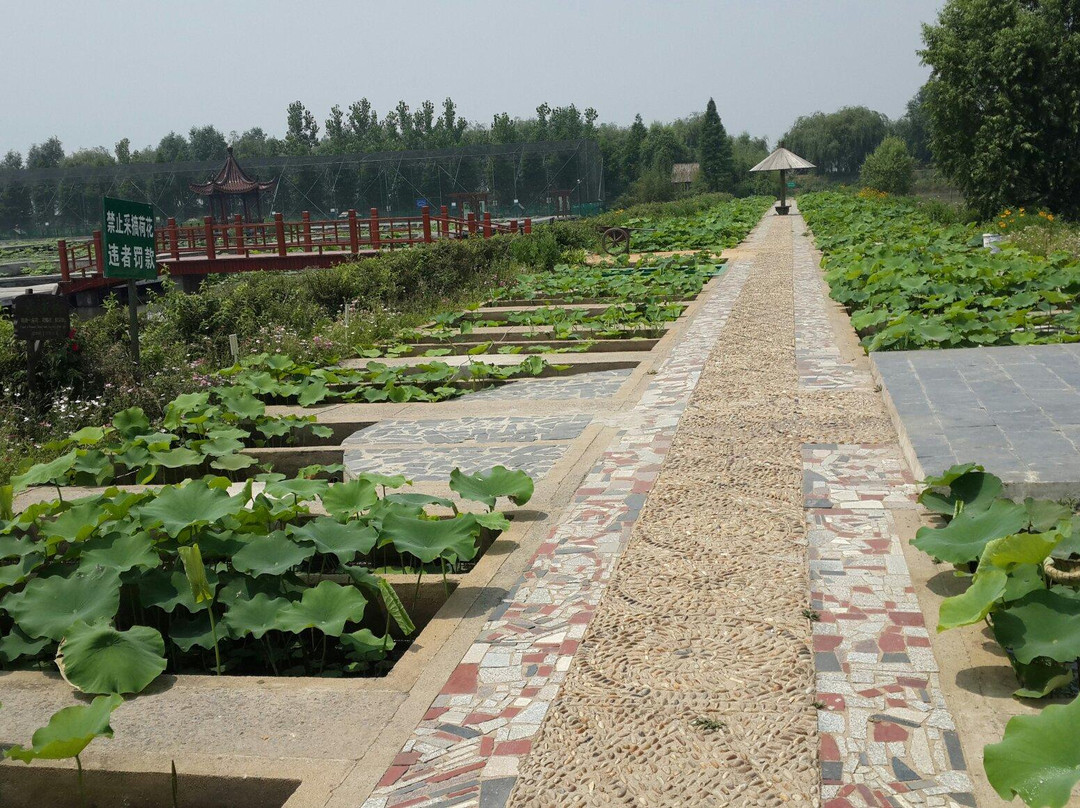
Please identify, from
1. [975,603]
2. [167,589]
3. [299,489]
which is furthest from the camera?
[299,489]

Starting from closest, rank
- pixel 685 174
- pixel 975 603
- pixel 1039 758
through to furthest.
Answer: pixel 1039 758, pixel 975 603, pixel 685 174

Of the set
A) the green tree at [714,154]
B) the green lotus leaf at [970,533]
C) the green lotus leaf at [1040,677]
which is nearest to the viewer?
the green lotus leaf at [1040,677]

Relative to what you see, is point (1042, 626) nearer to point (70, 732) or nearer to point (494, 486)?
point (494, 486)

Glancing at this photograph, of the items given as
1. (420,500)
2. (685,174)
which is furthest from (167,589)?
(685,174)

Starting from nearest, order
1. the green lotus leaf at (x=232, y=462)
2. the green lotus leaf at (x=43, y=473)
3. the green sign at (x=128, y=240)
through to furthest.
A: 1. the green lotus leaf at (x=43, y=473)
2. the green lotus leaf at (x=232, y=462)
3. the green sign at (x=128, y=240)

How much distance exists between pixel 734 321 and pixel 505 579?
24.9 feet

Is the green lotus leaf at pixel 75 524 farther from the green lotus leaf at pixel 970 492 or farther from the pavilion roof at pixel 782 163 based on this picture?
the pavilion roof at pixel 782 163

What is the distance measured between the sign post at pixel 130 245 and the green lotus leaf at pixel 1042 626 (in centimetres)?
729

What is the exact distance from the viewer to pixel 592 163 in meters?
47.4

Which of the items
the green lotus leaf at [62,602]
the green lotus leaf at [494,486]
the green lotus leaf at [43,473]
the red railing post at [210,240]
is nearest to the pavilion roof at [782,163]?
the red railing post at [210,240]

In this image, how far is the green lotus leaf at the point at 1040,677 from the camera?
2941mm

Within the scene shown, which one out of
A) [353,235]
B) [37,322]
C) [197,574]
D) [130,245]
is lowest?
[197,574]

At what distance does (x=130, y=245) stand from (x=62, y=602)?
5670 millimetres

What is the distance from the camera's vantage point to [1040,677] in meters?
3.01
